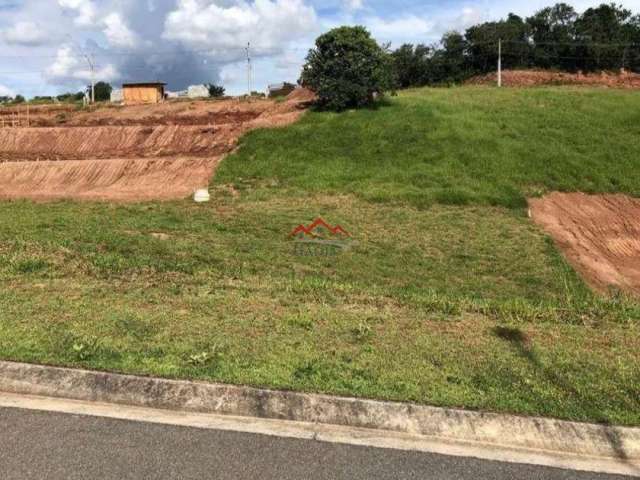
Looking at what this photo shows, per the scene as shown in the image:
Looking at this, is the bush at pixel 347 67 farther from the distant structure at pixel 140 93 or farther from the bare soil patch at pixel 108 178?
the distant structure at pixel 140 93

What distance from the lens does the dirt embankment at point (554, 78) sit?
144 ft

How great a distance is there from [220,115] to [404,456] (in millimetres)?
24051

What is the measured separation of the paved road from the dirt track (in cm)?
794

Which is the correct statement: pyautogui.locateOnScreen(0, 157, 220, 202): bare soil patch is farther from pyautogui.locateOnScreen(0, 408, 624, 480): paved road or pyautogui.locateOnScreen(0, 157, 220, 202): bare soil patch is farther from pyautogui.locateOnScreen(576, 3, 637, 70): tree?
pyautogui.locateOnScreen(576, 3, 637, 70): tree

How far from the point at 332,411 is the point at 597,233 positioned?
1245cm

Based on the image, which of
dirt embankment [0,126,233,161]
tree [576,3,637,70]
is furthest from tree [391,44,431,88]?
dirt embankment [0,126,233,161]

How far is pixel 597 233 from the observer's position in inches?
567

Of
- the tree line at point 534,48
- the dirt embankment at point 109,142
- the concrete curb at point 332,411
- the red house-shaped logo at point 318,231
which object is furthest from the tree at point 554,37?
the concrete curb at point 332,411

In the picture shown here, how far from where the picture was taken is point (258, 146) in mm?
20031

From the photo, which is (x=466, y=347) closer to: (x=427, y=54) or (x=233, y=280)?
(x=233, y=280)

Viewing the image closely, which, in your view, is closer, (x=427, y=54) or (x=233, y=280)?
(x=233, y=280)

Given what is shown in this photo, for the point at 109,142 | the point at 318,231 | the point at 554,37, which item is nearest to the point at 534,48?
the point at 554,37

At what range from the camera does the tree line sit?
49469 millimetres

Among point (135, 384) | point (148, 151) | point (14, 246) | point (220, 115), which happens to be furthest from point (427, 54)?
point (135, 384)
